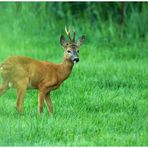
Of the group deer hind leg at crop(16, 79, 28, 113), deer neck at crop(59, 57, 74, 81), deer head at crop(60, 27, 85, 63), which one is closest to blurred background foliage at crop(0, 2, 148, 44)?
deer neck at crop(59, 57, 74, 81)

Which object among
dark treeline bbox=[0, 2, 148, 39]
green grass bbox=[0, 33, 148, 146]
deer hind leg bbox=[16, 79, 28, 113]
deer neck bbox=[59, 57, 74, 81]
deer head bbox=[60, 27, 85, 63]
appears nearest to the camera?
green grass bbox=[0, 33, 148, 146]

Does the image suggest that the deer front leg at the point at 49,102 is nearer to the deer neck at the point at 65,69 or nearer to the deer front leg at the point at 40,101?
the deer front leg at the point at 40,101

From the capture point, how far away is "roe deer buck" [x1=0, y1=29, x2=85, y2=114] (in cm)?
1485

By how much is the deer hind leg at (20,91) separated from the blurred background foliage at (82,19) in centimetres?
485

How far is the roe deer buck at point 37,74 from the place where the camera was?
1485cm

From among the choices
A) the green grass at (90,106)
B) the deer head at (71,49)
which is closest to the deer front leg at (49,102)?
the green grass at (90,106)

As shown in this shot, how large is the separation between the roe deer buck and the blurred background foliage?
4.33m

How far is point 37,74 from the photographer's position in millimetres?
15070

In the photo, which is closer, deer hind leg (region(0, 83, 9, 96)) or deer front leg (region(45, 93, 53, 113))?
Answer: deer hind leg (region(0, 83, 9, 96))

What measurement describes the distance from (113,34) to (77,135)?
6.12 meters

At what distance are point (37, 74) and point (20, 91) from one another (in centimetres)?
45

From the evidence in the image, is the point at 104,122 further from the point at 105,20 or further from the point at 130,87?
the point at 105,20

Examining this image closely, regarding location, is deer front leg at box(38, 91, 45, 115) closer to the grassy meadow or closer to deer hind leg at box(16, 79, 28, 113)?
the grassy meadow

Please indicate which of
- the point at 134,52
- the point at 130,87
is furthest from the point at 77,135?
the point at 134,52
